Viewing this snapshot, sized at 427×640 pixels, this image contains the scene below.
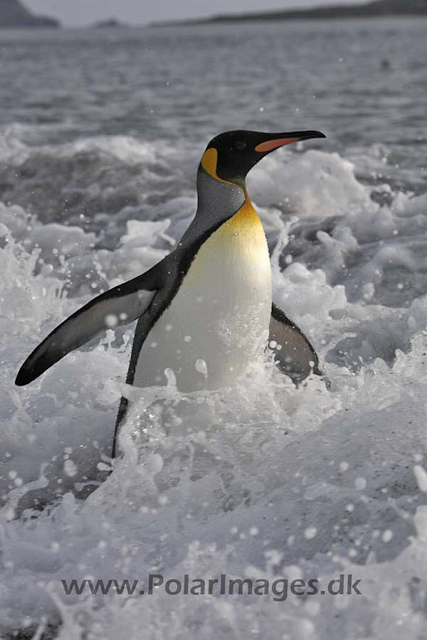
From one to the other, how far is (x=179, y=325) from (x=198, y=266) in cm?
26

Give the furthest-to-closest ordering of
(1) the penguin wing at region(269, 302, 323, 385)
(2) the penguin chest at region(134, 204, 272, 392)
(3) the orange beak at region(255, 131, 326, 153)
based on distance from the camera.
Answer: (1) the penguin wing at region(269, 302, 323, 385) → (2) the penguin chest at region(134, 204, 272, 392) → (3) the orange beak at region(255, 131, 326, 153)

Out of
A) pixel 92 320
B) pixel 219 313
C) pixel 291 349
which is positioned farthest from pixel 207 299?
pixel 291 349

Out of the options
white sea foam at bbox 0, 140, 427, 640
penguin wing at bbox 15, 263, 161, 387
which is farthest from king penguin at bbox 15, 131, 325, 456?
white sea foam at bbox 0, 140, 427, 640

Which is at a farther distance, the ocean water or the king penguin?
the king penguin

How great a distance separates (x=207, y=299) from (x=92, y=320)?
47 cm

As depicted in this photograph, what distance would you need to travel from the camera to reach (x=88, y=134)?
15.5m

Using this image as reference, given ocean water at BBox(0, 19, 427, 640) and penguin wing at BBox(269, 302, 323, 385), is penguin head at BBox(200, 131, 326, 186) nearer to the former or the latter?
penguin wing at BBox(269, 302, 323, 385)

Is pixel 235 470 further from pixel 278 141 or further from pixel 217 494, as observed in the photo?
pixel 278 141

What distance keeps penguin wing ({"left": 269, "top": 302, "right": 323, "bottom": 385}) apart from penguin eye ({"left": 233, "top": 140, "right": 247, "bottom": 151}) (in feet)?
2.53

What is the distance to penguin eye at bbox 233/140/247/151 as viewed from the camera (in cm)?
346

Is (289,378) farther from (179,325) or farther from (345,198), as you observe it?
Result: (345,198)

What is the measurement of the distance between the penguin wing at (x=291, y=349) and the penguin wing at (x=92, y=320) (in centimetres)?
62

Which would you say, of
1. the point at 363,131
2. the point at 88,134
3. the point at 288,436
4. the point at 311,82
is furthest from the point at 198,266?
the point at 311,82

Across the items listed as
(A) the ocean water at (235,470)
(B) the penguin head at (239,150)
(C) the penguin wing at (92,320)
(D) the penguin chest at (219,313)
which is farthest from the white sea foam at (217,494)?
(B) the penguin head at (239,150)
